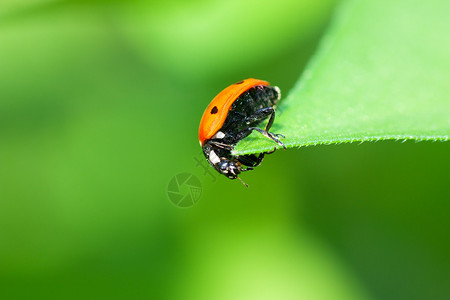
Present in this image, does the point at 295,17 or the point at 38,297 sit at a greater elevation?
the point at 295,17

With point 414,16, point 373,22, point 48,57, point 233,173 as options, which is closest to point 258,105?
point 233,173

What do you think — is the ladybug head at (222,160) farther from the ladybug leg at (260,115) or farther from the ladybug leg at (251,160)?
the ladybug leg at (260,115)

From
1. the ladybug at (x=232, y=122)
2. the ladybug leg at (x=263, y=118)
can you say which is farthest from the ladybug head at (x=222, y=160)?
the ladybug leg at (x=263, y=118)

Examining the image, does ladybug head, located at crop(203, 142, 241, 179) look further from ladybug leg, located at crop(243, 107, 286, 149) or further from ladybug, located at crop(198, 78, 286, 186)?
ladybug leg, located at crop(243, 107, 286, 149)

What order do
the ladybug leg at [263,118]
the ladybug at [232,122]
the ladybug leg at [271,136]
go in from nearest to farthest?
the ladybug leg at [271,136] → the ladybug leg at [263,118] → the ladybug at [232,122]

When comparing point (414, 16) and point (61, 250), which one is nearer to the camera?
point (414, 16)

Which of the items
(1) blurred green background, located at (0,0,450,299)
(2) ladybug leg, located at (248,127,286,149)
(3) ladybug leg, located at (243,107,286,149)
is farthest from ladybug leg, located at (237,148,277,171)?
(1) blurred green background, located at (0,0,450,299)

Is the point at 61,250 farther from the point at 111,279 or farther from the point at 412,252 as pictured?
the point at 412,252
